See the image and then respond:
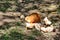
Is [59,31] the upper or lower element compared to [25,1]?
lower

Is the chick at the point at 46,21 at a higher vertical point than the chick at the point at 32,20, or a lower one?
lower

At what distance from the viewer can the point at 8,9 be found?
3334 mm

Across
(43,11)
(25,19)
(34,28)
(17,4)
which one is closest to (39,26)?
(34,28)

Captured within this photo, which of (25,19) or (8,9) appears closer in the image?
(25,19)

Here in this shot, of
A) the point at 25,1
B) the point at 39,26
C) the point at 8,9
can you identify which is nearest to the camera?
the point at 39,26

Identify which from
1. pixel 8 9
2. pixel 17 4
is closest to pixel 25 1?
pixel 17 4

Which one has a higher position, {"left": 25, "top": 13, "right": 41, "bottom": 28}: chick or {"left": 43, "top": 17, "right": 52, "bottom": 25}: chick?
{"left": 25, "top": 13, "right": 41, "bottom": 28}: chick

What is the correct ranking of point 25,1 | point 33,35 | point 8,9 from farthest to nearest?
point 25,1 → point 8,9 → point 33,35

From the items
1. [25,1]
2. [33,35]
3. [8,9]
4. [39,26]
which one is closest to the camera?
[33,35]

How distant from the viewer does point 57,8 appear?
3400mm

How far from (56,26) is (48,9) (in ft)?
1.77

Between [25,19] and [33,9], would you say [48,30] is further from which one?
[33,9]

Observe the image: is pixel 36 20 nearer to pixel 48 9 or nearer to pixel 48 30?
pixel 48 30

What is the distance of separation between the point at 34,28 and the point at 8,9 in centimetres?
68
